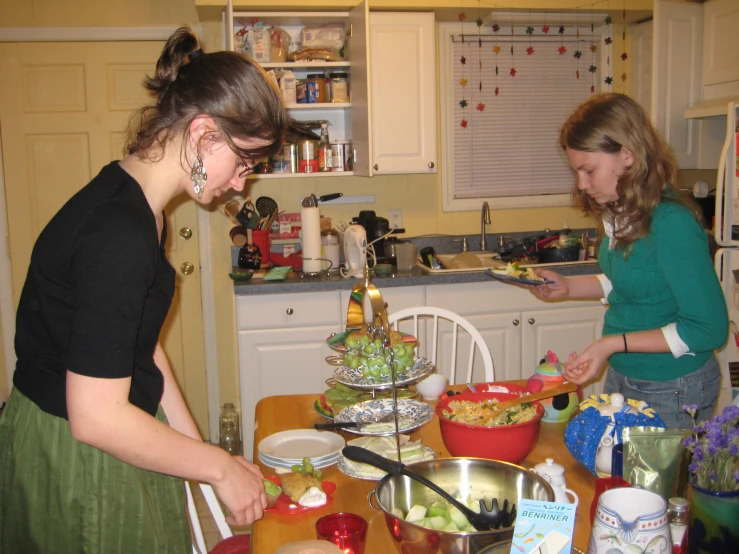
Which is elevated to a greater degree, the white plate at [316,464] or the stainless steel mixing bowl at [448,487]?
the stainless steel mixing bowl at [448,487]

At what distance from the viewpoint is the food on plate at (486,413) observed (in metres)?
1.42

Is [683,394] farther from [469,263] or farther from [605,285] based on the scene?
[469,263]

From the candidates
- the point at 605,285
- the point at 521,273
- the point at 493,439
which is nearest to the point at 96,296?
the point at 493,439

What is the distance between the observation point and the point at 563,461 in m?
1.46

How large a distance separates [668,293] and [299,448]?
1.01 metres

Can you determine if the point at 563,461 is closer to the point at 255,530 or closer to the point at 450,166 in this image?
the point at 255,530

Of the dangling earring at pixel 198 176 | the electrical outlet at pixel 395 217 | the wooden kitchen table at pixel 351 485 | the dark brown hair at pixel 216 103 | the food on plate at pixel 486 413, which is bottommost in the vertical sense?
the wooden kitchen table at pixel 351 485

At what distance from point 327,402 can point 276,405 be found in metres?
0.20

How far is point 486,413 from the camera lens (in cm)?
146

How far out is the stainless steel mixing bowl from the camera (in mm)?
1040

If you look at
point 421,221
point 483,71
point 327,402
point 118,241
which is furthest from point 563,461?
point 483,71

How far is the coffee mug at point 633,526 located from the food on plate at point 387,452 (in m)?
0.50

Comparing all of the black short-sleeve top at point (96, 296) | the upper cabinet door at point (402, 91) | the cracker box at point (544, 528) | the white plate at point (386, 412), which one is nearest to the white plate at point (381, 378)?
the white plate at point (386, 412)

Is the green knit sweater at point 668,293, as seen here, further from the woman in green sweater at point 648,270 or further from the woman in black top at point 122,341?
the woman in black top at point 122,341
